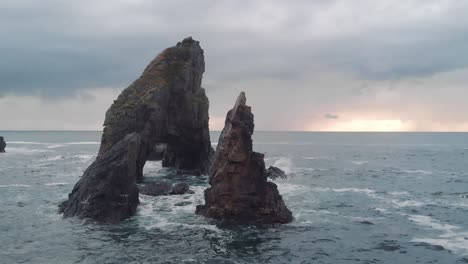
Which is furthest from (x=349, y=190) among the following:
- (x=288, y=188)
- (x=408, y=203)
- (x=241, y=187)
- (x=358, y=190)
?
(x=241, y=187)

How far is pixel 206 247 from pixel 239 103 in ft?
47.7

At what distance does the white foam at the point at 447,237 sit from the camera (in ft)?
100

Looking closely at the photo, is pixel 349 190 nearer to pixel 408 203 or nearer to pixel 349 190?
pixel 349 190

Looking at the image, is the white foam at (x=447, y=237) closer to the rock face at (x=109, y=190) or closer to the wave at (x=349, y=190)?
the wave at (x=349, y=190)

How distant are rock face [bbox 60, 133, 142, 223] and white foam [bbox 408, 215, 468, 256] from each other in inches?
967

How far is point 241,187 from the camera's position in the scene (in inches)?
1451

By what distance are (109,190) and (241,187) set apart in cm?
1178

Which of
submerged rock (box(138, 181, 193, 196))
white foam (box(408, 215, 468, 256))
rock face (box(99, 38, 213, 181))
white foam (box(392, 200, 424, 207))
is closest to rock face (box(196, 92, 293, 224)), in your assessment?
white foam (box(408, 215, 468, 256))

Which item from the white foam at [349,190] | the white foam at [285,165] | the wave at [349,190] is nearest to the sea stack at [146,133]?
the white foam at [285,165]

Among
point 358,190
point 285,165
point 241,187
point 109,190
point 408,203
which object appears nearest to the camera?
point 241,187

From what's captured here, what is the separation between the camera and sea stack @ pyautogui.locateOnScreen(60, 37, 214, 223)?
38.3 meters

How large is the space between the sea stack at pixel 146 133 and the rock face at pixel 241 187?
8.41 m

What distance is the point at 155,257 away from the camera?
91.4ft

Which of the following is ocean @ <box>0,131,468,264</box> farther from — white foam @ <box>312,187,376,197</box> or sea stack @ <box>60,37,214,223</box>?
sea stack @ <box>60,37,214,223</box>
